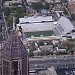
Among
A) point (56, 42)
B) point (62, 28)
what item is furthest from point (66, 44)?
point (62, 28)

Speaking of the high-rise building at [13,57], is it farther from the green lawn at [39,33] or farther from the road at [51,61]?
the green lawn at [39,33]

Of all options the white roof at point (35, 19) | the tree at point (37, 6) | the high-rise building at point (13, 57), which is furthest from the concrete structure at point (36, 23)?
the high-rise building at point (13, 57)

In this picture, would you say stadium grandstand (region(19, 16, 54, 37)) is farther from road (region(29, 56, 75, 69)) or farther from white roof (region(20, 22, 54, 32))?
road (region(29, 56, 75, 69))

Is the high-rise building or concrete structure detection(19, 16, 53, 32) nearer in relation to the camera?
the high-rise building

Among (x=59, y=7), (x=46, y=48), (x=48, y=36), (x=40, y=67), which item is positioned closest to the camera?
(x=40, y=67)

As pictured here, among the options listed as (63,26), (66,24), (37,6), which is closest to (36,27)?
(63,26)

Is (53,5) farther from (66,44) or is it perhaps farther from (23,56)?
(23,56)

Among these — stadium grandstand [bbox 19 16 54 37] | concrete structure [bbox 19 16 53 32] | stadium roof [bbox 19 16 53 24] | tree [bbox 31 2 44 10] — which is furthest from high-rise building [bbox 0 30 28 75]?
tree [bbox 31 2 44 10]
